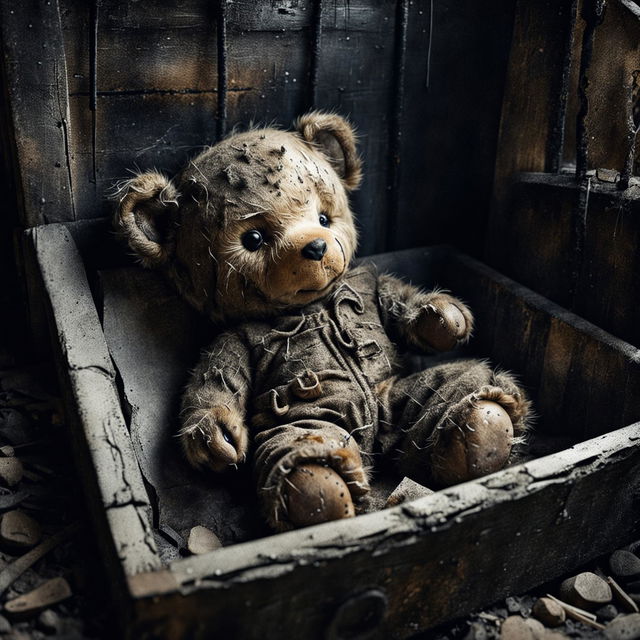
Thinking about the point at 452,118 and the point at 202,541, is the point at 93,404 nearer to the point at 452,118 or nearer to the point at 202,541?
the point at 202,541

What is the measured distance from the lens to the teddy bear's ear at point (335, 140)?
87.8 inches

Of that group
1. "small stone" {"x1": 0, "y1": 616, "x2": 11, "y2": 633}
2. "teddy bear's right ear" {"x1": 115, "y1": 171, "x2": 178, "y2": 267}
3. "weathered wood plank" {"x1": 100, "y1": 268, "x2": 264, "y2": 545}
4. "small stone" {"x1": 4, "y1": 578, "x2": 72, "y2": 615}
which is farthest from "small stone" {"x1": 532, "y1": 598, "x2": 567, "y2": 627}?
"teddy bear's right ear" {"x1": 115, "y1": 171, "x2": 178, "y2": 267}

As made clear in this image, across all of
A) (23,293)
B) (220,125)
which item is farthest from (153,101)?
(23,293)

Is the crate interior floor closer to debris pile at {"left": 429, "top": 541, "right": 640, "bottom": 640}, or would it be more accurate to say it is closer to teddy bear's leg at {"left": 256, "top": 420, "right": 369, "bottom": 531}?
teddy bear's leg at {"left": 256, "top": 420, "right": 369, "bottom": 531}

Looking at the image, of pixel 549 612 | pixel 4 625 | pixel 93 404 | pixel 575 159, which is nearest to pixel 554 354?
pixel 575 159

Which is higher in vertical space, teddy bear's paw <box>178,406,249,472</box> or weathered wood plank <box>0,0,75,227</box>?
weathered wood plank <box>0,0,75,227</box>

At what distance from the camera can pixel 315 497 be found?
167 centimetres

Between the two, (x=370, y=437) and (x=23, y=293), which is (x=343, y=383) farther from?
(x=23, y=293)

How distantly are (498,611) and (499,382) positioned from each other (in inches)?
22.8

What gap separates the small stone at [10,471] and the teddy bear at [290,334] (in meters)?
0.47

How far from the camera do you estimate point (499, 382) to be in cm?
205

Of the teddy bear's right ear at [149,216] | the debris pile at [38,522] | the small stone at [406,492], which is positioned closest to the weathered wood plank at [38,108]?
the teddy bear's right ear at [149,216]

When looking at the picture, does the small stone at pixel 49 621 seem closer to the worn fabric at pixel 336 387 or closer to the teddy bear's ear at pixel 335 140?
the worn fabric at pixel 336 387

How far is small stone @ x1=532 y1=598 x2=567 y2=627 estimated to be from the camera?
178cm
